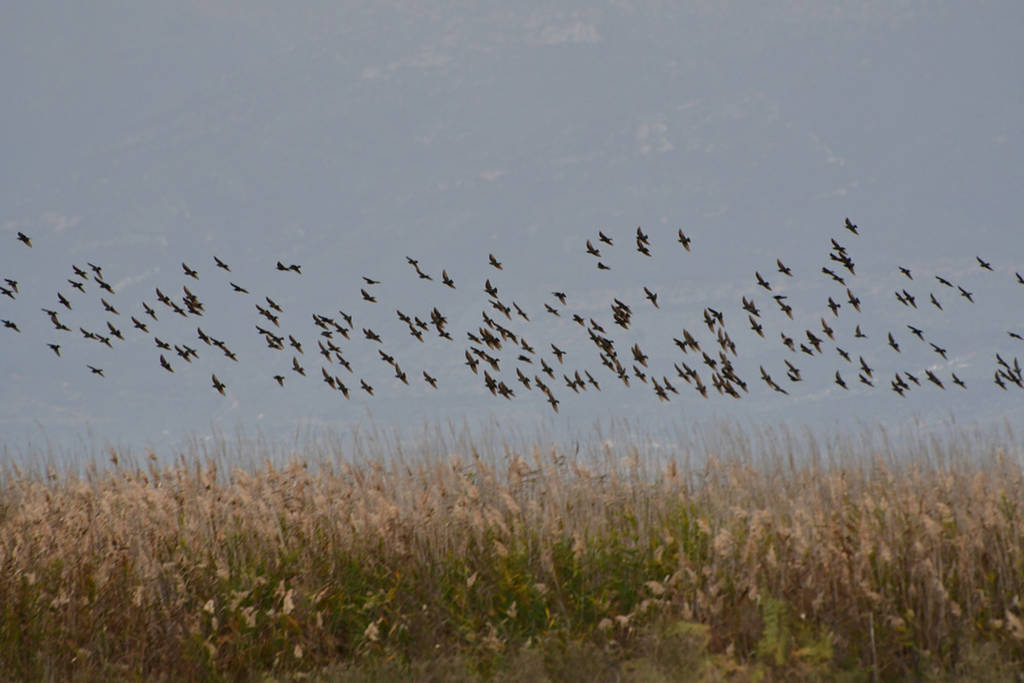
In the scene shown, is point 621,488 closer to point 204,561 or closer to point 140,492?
point 204,561

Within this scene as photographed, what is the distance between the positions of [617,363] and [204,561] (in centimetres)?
496

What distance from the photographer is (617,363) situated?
36.1 ft

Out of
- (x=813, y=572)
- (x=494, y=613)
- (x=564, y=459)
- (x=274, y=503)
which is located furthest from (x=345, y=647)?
(x=813, y=572)

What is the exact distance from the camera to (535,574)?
25.3ft

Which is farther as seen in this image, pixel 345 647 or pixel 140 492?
pixel 140 492

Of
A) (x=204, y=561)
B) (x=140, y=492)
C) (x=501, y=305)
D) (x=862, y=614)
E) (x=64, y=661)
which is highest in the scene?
(x=501, y=305)

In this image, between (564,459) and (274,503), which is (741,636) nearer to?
(564,459)

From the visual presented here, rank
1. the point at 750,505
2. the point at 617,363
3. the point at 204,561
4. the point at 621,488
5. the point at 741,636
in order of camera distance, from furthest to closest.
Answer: the point at 617,363 < the point at 621,488 < the point at 750,505 < the point at 204,561 < the point at 741,636

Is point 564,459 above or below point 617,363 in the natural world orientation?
below

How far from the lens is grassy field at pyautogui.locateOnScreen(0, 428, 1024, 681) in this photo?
658 centimetres

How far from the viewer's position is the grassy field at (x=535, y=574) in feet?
21.6

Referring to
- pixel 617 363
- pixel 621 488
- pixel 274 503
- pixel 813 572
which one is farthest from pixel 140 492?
pixel 813 572

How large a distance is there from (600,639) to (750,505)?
216 centimetres

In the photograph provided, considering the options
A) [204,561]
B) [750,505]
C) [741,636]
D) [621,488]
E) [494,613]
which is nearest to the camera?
[741,636]
